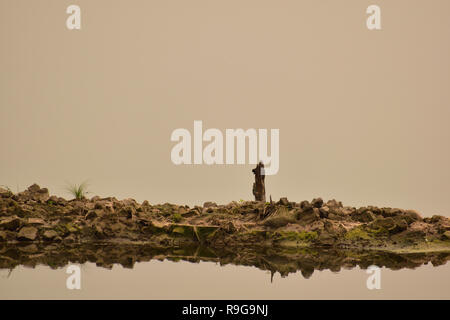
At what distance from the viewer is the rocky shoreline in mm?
15961

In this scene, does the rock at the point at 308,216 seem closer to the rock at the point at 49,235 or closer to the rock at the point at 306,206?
the rock at the point at 306,206

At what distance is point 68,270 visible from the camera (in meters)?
12.3

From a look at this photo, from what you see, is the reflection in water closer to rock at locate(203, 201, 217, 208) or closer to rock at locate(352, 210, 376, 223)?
rock at locate(352, 210, 376, 223)

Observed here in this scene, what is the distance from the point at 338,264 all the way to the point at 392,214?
4.30 metres

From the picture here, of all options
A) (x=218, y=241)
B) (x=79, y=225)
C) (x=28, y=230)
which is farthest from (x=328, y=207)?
(x=28, y=230)

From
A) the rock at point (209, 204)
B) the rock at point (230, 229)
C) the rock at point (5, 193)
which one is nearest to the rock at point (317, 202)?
the rock at point (230, 229)

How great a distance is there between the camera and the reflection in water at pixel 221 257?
13172 millimetres

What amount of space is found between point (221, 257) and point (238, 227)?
7.47 feet

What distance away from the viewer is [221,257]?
14.1 metres

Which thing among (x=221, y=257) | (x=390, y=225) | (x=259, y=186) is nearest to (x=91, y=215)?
(x=221, y=257)

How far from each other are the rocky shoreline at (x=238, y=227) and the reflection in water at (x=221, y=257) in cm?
54

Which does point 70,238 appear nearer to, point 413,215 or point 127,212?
point 127,212

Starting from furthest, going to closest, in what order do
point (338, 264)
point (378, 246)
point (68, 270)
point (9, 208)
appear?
point (9, 208) → point (378, 246) → point (338, 264) → point (68, 270)

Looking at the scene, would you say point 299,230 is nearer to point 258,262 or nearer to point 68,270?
point 258,262
